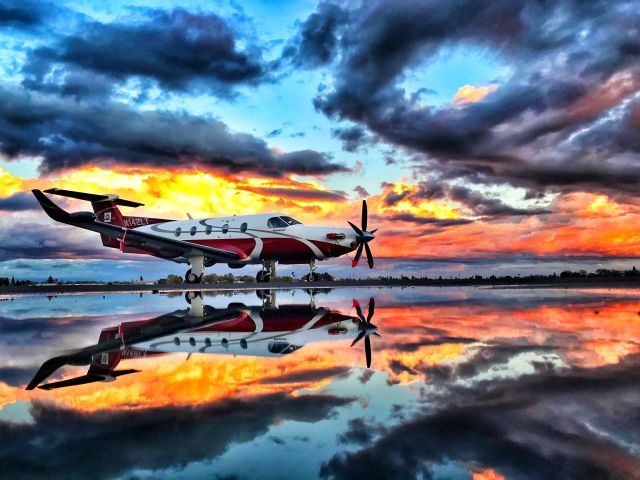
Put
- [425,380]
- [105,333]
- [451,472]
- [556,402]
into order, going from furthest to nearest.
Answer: [105,333] → [425,380] → [556,402] → [451,472]

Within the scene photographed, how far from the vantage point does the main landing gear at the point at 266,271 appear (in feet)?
98.4

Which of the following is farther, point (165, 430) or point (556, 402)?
point (556, 402)

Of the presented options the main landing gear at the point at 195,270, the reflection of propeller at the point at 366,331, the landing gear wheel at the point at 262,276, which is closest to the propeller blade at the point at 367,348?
the reflection of propeller at the point at 366,331

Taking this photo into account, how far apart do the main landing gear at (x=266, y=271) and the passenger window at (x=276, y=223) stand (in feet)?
10.6

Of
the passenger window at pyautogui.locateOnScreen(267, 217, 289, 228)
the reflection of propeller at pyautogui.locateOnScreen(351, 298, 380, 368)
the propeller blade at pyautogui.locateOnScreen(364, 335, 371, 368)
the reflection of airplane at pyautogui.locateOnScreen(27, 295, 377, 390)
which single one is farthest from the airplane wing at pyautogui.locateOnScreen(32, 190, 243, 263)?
the propeller blade at pyautogui.locateOnScreen(364, 335, 371, 368)

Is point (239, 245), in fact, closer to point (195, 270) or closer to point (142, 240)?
point (195, 270)

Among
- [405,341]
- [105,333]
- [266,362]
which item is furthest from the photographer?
[105,333]

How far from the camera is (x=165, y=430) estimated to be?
9.98 ft

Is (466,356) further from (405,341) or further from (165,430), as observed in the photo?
(165,430)

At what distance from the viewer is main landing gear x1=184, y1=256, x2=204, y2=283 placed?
28.8 metres

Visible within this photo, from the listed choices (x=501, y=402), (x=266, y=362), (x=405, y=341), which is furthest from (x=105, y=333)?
(x=501, y=402)

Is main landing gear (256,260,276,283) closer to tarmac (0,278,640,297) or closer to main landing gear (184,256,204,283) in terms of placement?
tarmac (0,278,640,297)

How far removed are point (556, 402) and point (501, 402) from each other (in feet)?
1.52

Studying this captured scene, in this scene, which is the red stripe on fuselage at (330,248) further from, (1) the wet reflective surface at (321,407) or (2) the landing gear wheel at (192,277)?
(1) the wet reflective surface at (321,407)
